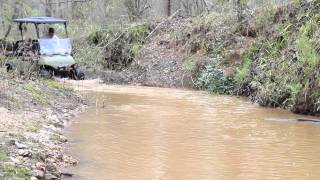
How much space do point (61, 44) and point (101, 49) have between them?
175 inches

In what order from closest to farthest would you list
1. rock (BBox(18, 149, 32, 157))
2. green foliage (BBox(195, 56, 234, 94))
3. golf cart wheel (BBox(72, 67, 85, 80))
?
1. rock (BBox(18, 149, 32, 157))
2. green foliage (BBox(195, 56, 234, 94))
3. golf cart wheel (BBox(72, 67, 85, 80))

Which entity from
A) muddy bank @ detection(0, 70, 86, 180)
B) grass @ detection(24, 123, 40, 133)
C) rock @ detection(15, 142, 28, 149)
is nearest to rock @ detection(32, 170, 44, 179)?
muddy bank @ detection(0, 70, 86, 180)

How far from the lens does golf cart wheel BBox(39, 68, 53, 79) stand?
19.1 meters

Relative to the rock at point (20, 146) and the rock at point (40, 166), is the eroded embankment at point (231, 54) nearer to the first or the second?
the rock at point (20, 146)

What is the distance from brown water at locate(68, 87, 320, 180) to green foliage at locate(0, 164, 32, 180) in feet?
3.02

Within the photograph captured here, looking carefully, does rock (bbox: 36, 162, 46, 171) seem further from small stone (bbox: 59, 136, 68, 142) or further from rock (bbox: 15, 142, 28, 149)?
small stone (bbox: 59, 136, 68, 142)

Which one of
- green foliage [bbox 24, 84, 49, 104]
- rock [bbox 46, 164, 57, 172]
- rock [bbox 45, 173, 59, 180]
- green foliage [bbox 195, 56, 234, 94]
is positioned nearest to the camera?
rock [bbox 45, 173, 59, 180]

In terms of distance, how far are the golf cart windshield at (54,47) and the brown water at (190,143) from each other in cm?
579

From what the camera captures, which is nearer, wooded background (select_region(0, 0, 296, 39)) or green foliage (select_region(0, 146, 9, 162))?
green foliage (select_region(0, 146, 9, 162))

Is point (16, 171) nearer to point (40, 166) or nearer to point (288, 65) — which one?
point (40, 166)

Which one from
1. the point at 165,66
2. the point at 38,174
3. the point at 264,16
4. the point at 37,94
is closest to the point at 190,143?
the point at 38,174

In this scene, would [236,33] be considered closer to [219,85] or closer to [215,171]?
[219,85]

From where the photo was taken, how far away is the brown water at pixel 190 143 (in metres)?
7.75

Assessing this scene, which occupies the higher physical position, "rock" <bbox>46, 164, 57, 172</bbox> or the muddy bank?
the muddy bank
